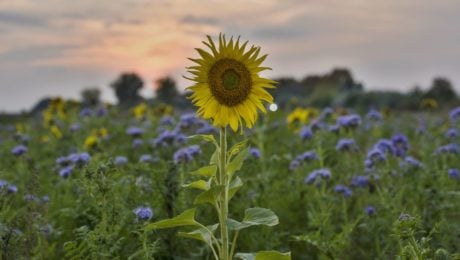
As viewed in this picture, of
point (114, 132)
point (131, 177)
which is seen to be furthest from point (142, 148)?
point (131, 177)

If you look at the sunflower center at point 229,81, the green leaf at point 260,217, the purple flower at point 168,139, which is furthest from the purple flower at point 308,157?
the sunflower center at point 229,81

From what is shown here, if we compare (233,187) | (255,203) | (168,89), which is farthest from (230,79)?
(168,89)

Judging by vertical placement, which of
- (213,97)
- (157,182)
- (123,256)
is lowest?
(123,256)

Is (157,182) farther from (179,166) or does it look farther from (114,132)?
(114,132)

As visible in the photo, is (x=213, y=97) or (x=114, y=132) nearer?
(x=213, y=97)

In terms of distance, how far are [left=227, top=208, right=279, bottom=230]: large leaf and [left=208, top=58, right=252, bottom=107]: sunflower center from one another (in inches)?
21.9

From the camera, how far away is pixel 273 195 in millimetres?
6191

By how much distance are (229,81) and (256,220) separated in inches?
27.5

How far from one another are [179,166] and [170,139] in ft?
4.99

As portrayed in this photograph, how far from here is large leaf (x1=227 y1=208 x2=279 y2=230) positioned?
359 centimetres

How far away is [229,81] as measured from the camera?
11.7 feet

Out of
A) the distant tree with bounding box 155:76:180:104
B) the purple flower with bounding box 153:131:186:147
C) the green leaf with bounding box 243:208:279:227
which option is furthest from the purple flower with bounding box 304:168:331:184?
the distant tree with bounding box 155:76:180:104

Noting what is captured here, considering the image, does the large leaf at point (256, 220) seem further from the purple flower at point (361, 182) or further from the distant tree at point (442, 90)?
the distant tree at point (442, 90)

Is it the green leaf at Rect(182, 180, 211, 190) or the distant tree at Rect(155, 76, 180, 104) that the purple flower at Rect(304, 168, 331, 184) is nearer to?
the green leaf at Rect(182, 180, 211, 190)
